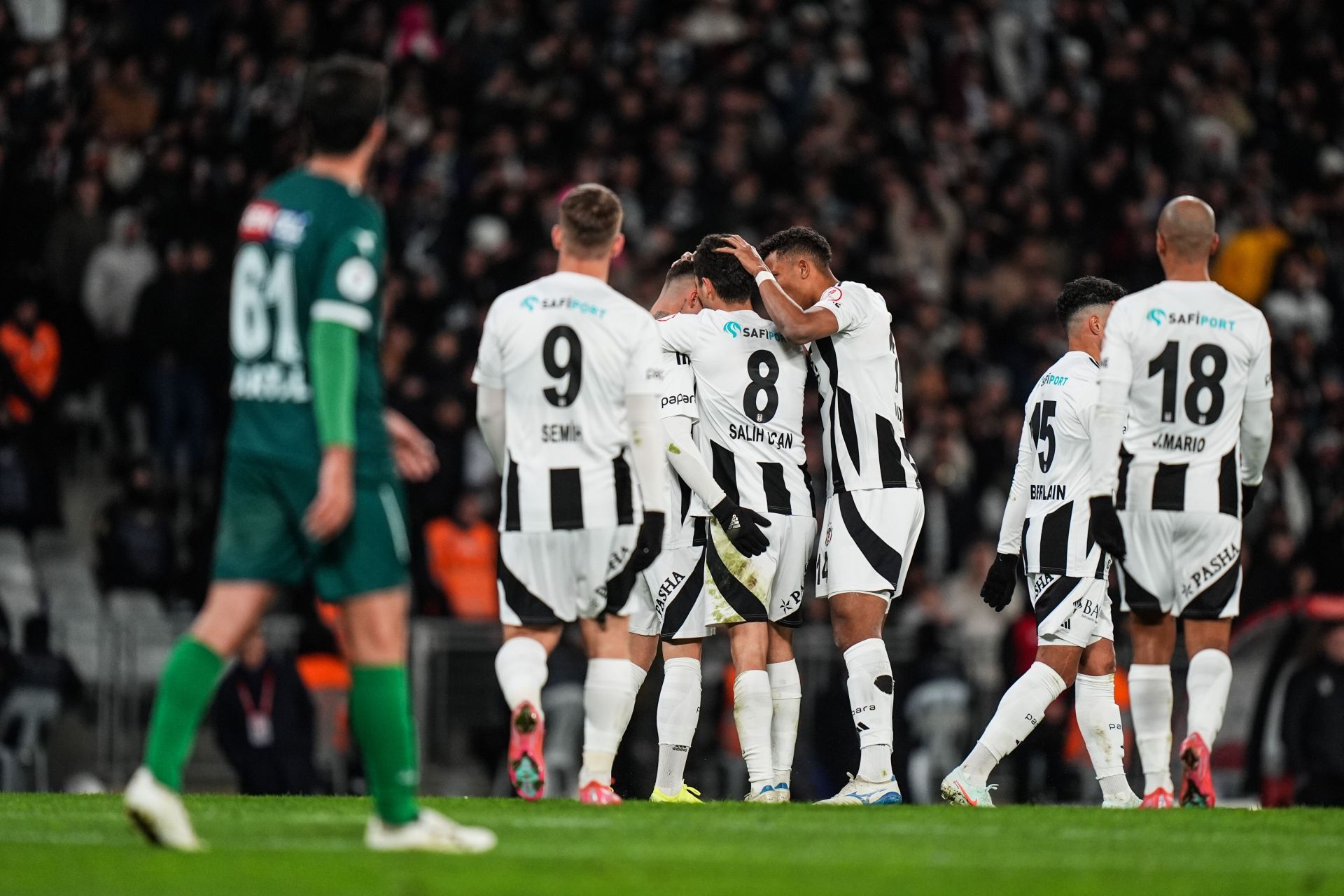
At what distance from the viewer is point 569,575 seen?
9.40 meters

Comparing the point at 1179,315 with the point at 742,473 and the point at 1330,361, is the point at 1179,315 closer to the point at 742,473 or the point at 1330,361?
the point at 742,473

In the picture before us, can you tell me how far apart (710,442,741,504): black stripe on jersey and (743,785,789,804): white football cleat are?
1.56 m

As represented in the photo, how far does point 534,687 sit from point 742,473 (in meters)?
2.79

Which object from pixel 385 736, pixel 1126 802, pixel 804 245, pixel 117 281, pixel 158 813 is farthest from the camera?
pixel 117 281

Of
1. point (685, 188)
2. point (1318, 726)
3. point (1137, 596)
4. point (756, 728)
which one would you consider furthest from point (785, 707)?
point (685, 188)

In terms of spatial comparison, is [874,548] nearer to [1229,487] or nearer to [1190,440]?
[1190,440]

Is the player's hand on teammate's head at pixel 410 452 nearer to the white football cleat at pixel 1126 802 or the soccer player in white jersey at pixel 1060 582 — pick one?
the soccer player in white jersey at pixel 1060 582

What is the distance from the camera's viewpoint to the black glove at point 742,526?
11.0 metres

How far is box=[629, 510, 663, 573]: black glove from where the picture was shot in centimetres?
929

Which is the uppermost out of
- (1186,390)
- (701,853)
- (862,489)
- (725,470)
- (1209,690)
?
(1186,390)

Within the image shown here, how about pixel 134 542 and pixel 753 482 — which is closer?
pixel 753 482

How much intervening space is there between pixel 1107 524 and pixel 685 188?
13.1 metres

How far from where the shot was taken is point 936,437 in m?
20.6

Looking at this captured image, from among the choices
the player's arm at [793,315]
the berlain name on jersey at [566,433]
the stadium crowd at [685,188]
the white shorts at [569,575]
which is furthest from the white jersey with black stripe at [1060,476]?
the stadium crowd at [685,188]
